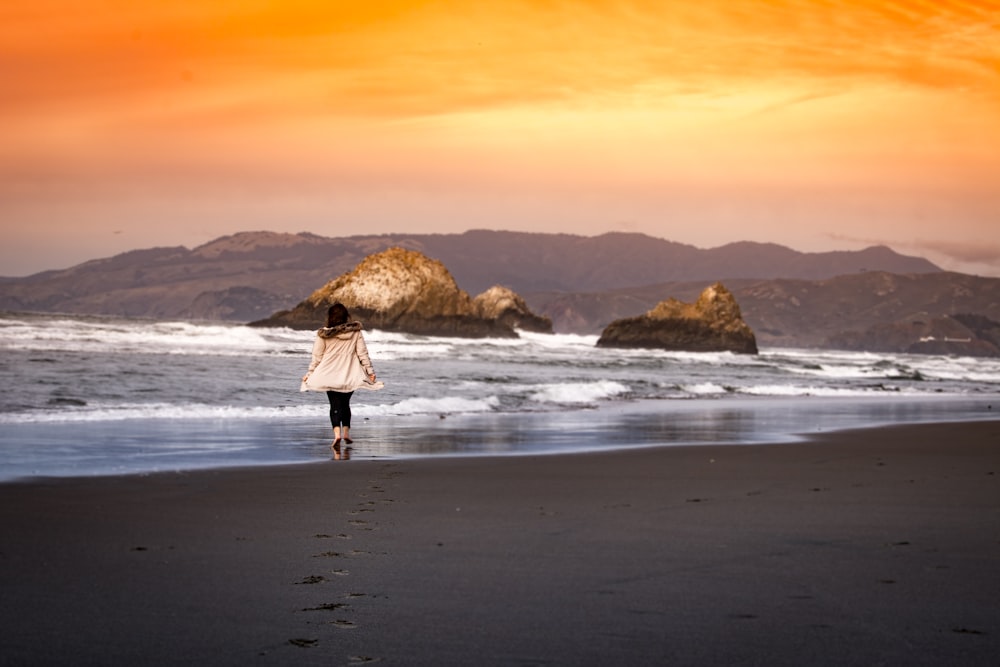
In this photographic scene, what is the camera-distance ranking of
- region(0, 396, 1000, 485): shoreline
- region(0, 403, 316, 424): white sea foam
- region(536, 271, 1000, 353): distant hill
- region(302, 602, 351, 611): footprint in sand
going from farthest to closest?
1. region(536, 271, 1000, 353): distant hill
2. region(0, 403, 316, 424): white sea foam
3. region(0, 396, 1000, 485): shoreline
4. region(302, 602, 351, 611): footprint in sand

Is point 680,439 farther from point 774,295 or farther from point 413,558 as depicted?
point 774,295

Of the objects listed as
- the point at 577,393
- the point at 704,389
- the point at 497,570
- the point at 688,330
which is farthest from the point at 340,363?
the point at 688,330

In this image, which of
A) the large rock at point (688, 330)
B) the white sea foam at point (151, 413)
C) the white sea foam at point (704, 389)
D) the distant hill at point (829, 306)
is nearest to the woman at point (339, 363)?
the white sea foam at point (151, 413)

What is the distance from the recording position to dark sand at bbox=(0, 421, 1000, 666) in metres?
3.83

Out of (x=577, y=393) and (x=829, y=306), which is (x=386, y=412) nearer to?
(x=577, y=393)

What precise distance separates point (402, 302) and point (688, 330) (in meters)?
19.9

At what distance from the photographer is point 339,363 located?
1329 centimetres

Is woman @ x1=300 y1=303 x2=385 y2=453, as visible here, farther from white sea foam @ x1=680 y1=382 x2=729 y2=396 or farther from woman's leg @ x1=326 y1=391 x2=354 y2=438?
white sea foam @ x1=680 y1=382 x2=729 y2=396

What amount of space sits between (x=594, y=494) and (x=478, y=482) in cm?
115

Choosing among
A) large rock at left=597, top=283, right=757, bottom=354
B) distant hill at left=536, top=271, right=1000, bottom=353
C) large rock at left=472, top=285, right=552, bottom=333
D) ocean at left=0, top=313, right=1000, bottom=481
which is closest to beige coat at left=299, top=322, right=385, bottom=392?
ocean at left=0, top=313, right=1000, bottom=481

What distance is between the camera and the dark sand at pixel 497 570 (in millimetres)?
3826

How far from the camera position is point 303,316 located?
7275 centimetres

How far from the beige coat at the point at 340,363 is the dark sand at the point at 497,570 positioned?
405 cm

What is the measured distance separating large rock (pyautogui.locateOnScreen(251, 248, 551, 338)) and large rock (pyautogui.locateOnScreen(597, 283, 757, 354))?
8.70 meters
